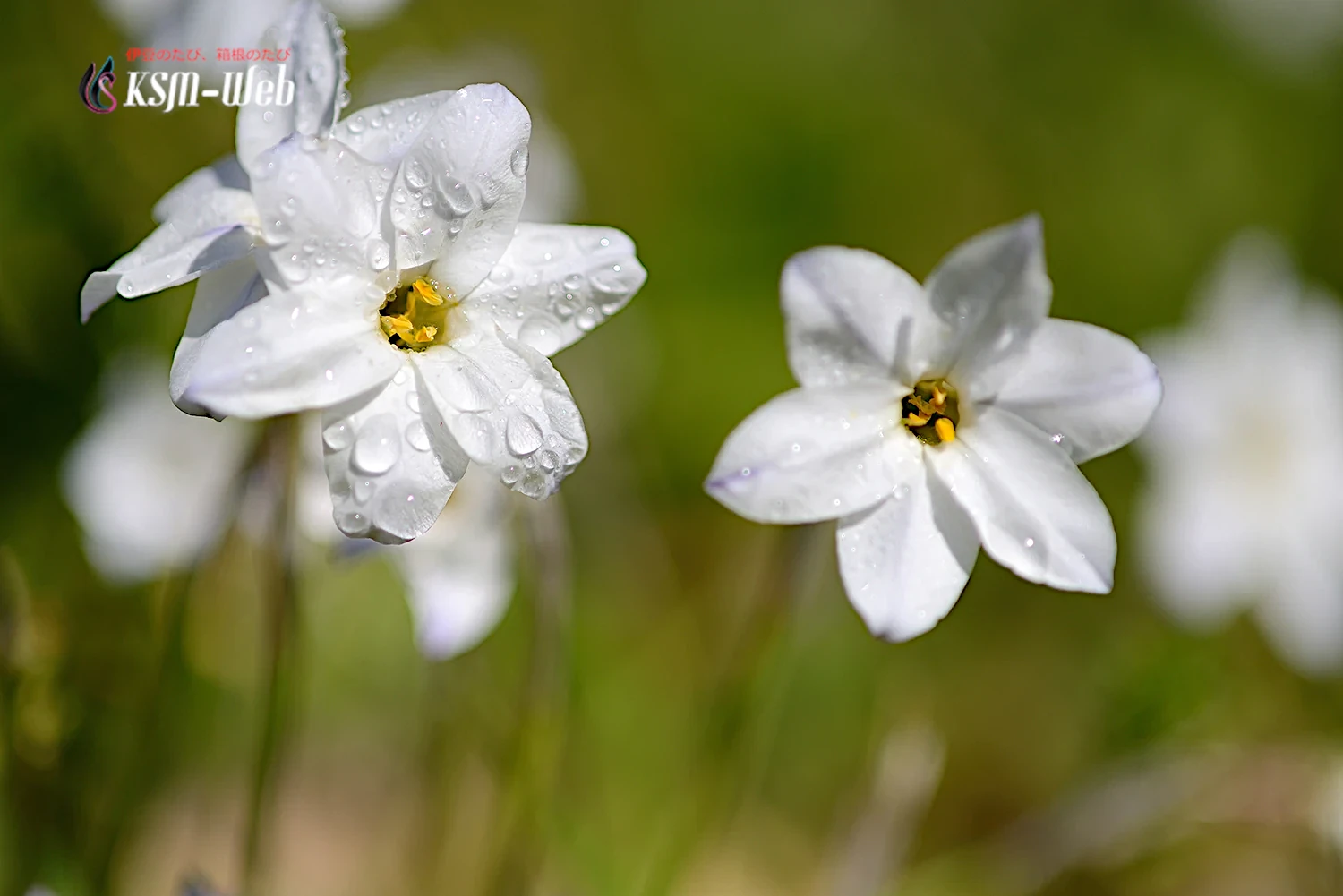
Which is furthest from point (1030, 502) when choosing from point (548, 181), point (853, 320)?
point (548, 181)

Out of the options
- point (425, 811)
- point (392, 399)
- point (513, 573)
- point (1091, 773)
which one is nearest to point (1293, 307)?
point (1091, 773)

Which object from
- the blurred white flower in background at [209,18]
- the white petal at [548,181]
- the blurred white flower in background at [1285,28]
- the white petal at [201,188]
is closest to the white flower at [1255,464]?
the white petal at [548,181]

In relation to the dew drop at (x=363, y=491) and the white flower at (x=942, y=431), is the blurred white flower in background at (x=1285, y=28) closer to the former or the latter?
the white flower at (x=942, y=431)

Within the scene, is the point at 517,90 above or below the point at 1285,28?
below

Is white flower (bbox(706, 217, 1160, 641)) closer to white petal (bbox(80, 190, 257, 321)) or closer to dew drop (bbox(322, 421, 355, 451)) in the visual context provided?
dew drop (bbox(322, 421, 355, 451))

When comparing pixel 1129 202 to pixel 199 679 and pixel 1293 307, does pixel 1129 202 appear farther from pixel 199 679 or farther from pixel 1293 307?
pixel 199 679

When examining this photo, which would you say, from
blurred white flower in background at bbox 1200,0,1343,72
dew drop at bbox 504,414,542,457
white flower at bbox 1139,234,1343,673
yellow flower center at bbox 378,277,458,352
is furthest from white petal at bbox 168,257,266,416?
blurred white flower in background at bbox 1200,0,1343,72

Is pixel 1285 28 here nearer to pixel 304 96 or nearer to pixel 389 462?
pixel 304 96
